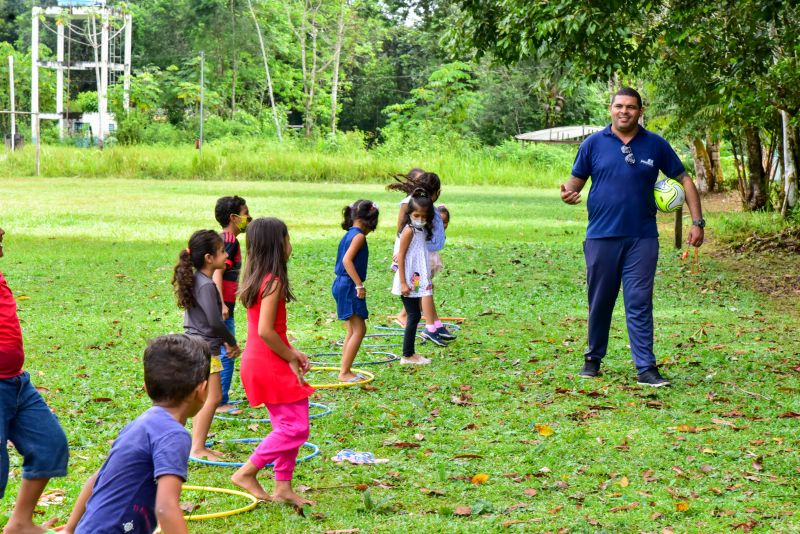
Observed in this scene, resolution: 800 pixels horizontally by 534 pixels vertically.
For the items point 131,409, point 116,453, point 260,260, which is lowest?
point 131,409

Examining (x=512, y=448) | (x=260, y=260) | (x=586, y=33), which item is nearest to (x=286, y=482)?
(x=260, y=260)

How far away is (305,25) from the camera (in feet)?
204

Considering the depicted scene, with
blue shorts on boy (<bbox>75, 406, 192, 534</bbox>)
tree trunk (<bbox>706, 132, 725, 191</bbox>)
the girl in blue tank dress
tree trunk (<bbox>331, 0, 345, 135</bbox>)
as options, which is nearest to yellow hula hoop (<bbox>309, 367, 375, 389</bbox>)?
the girl in blue tank dress

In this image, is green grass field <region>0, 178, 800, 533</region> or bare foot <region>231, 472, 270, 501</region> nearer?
green grass field <region>0, 178, 800, 533</region>

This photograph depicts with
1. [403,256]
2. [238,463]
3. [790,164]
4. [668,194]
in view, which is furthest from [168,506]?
[790,164]

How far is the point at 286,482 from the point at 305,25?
5887 cm

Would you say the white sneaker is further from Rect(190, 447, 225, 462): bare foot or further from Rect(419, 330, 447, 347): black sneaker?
Rect(190, 447, 225, 462): bare foot

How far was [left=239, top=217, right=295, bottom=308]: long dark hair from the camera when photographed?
17.6ft

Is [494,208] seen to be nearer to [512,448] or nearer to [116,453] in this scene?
[512,448]

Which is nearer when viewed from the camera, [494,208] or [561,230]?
[561,230]

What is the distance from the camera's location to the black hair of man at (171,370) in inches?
142

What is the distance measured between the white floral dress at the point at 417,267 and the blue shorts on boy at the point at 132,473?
576cm

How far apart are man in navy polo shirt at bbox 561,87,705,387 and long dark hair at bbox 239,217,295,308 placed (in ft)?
10.6

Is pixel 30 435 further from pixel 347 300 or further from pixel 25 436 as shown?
pixel 347 300
